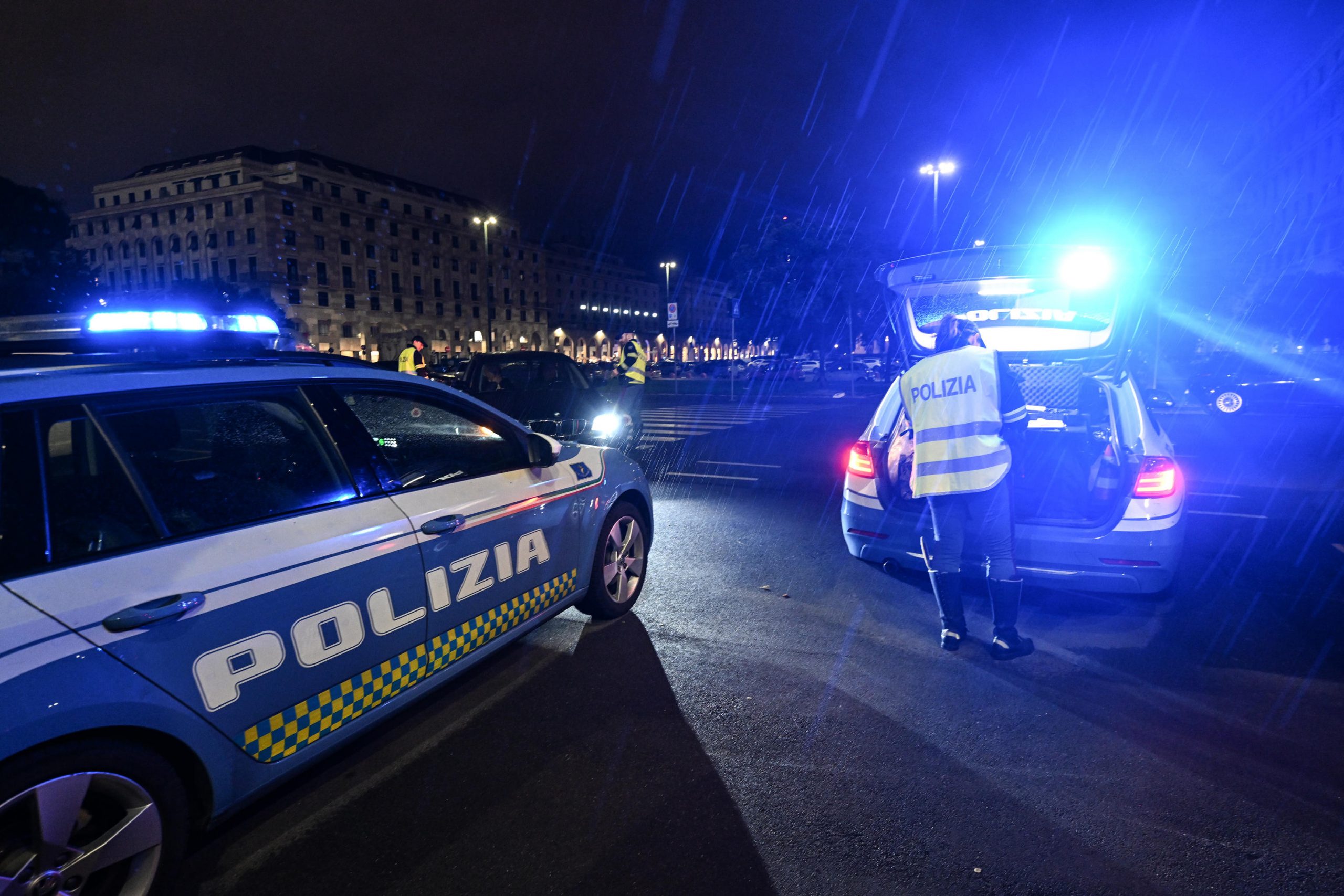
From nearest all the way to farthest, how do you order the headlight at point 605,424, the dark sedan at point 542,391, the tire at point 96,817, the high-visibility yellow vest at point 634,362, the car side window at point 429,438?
the tire at point 96,817 < the car side window at point 429,438 < the dark sedan at point 542,391 < the headlight at point 605,424 < the high-visibility yellow vest at point 634,362

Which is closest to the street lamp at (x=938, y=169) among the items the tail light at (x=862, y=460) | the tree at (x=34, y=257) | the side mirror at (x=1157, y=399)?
the side mirror at (x=1157, y=399)

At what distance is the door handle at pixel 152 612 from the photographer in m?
1.92

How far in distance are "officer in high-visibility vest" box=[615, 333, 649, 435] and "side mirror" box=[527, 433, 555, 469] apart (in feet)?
30.5

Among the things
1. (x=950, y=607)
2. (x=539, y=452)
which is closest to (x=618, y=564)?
(x=539, y=452)

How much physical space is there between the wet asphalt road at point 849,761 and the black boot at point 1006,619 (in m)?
0.08

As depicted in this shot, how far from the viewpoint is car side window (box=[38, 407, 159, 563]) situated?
2004 millimetres

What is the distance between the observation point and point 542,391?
427 inches

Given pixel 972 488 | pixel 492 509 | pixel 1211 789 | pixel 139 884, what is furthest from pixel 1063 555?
pixel 139 884

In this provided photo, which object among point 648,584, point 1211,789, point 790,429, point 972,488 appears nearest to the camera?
point 1211,789

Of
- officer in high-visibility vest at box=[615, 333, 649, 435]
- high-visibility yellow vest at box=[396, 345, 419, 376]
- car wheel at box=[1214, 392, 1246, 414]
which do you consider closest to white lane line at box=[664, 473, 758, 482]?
officer in high-visibility vest at box=[615, 333, 649, 435]

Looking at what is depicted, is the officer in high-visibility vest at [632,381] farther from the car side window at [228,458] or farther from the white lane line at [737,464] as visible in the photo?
the car side window at [228,458]

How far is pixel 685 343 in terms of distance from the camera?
151m

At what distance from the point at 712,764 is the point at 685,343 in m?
150

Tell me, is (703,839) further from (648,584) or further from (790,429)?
(790,429)
